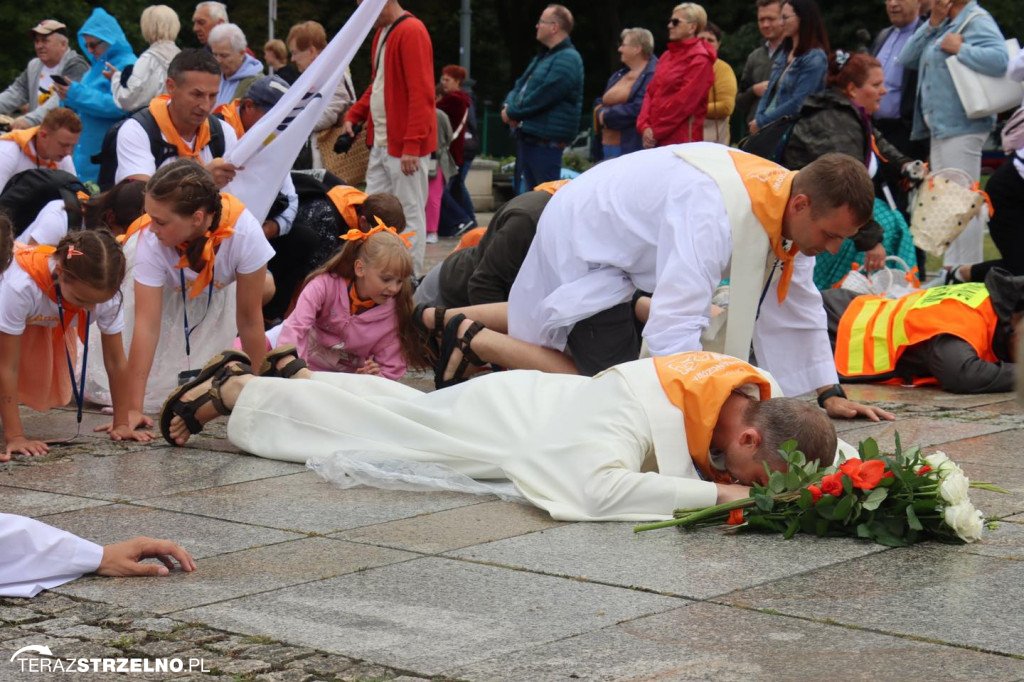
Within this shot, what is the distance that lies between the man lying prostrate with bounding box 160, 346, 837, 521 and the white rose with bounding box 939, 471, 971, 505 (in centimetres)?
41

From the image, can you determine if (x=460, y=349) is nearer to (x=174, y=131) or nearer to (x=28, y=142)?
(x=174, y=131)

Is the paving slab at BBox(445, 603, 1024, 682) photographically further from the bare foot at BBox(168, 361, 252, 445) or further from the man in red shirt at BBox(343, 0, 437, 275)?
the man in red shirt at BBox(343, 0, 437, 275)

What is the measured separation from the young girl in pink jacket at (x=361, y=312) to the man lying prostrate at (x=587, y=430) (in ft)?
4.78

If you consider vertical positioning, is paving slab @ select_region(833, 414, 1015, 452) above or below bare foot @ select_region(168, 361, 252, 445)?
below

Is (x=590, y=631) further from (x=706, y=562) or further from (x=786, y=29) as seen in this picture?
(x=786, y=29)

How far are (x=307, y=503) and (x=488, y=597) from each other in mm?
1242

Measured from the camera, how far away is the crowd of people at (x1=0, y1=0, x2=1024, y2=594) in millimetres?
4531

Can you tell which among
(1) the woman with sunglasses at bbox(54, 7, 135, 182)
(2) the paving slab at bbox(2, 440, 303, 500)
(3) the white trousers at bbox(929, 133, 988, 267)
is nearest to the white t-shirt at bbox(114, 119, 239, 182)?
(2) the paving slab at bbox(2, 440, 303, 500)

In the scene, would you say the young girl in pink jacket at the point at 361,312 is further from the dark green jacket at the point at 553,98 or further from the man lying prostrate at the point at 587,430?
the dark green jacket at the point at 553,98

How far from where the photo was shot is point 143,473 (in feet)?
16.9

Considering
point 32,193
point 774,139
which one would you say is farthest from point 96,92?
point 774,139

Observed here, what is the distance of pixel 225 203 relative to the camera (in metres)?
6.38

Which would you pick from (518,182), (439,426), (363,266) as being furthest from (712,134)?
(439,426)

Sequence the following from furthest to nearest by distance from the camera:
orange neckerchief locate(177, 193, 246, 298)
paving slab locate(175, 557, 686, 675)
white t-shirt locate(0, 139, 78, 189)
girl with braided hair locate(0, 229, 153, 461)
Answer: white t-shirt locate(0, 139, 78, 189) → orange neckerchief locate(177, 193, 246, 298) → girl with braided hair locate(0, 229, 153, 461) → paving slab locate(175, 557, 686, 675)
